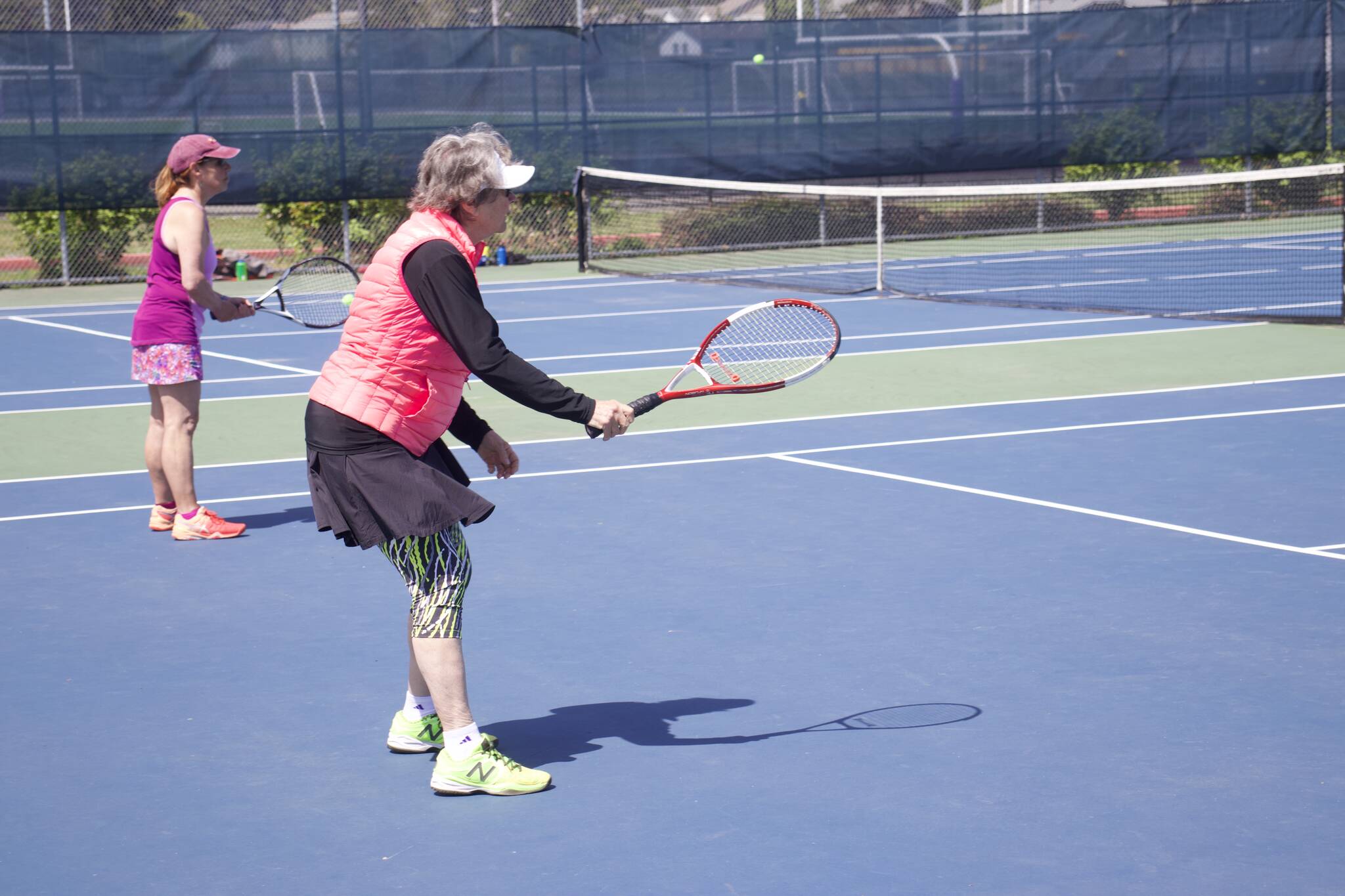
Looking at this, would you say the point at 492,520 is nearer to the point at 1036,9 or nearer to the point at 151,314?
the point at 151,314

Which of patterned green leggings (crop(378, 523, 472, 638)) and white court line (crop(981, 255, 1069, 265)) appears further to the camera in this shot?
white court line (crop(981, 255, 1069, 265))

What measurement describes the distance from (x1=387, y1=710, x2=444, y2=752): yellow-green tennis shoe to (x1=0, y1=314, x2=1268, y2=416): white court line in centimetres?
646

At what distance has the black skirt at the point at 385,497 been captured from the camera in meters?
3.79

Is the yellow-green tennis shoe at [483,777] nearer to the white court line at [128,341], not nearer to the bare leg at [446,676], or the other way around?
the bare leg at [446,676]

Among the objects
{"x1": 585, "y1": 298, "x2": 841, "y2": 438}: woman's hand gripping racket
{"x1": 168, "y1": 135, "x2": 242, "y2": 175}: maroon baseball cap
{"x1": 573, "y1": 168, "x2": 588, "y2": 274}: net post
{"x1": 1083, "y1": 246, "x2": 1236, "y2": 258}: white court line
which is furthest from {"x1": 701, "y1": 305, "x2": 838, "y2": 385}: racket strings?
{"x1": 1083, "y1": 246, "x2": 1236, "y2": 258}: white court line

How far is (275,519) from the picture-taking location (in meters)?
7.00

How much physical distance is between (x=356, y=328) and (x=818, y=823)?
1.51 meters

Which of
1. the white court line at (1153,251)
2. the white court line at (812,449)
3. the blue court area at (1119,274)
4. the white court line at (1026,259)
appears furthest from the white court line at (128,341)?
the white court line at (1153,251)

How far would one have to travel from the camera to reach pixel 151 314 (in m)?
6.64

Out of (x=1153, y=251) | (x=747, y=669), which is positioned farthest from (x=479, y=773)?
(x=1153, y=251)

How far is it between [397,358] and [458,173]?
44 cm

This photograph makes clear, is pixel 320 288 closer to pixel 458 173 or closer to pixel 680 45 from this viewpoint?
pixel 458 173

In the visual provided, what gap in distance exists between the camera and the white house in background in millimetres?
18938

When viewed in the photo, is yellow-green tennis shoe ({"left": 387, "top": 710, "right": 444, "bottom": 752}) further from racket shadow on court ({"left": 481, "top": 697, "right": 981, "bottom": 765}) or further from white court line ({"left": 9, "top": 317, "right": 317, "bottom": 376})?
white court line ({"left": 9, "top": 317, "right": 317, "bottom": 376})
